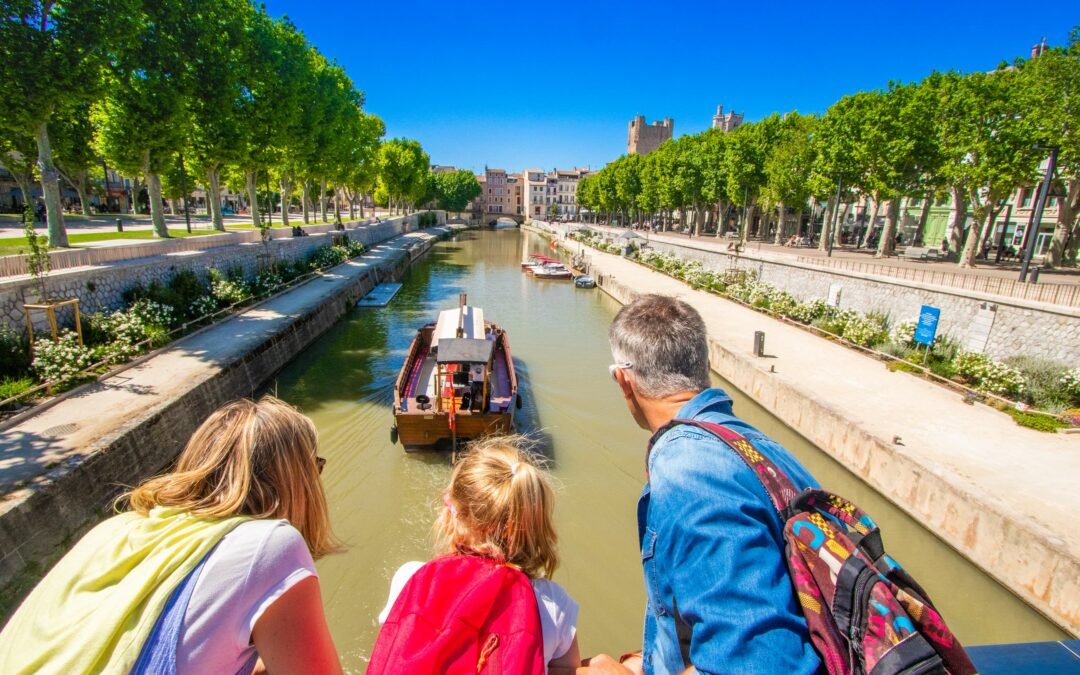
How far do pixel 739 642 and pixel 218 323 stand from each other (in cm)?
1805

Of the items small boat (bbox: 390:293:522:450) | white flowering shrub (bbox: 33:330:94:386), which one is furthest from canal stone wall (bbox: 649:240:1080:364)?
white flowering shrub (bbox: 33:330:94:386)

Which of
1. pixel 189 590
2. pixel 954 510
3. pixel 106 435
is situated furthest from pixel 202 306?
pixel 954 510

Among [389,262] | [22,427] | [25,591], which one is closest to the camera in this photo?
[25,591]

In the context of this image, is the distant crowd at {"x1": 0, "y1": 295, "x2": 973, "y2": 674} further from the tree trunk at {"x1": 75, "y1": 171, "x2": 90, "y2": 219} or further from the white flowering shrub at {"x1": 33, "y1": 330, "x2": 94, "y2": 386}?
the tree trunk at {"x1": 75, "y1": 171, "x2": 90, "y2": 219}

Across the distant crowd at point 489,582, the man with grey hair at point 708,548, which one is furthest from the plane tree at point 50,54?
the man with grey hair at point 708,548

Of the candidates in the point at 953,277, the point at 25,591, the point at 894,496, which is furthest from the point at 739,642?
the point at 953,277

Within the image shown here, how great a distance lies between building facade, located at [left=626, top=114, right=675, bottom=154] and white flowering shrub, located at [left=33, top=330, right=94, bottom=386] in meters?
121

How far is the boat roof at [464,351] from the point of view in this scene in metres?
10.8

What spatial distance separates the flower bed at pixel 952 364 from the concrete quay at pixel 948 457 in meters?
0.40

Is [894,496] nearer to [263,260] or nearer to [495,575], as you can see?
[495,575]

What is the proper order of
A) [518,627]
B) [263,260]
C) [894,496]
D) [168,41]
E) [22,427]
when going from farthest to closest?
1. [263,260]
2. [168,41]
3. [894,496]
4. [22,427]
5. [518,627]

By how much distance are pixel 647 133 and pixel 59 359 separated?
125 metres

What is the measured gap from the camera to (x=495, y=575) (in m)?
1.81

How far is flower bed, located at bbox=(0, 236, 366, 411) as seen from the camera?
9.68 m
